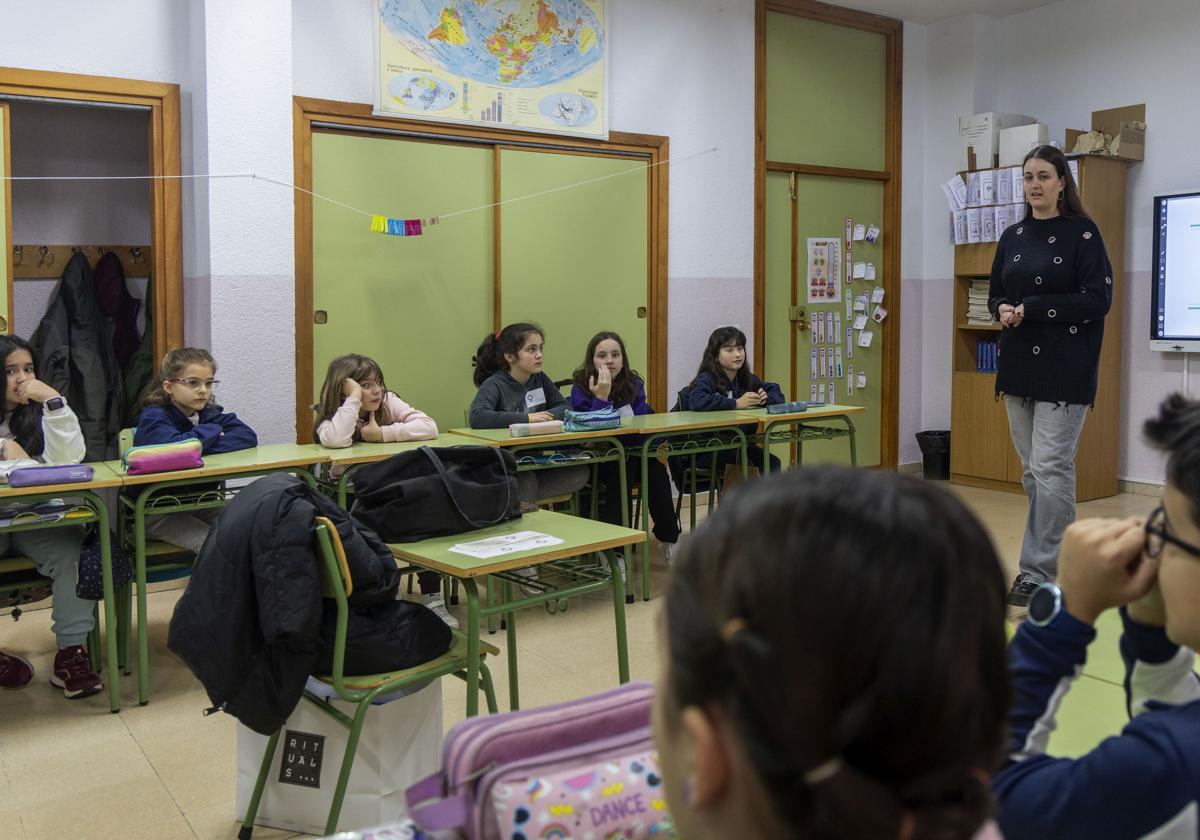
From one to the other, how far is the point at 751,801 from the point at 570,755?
629 millimetres

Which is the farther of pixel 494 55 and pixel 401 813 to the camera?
pixel 494 55

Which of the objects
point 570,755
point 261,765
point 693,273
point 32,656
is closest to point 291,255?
point 32,656

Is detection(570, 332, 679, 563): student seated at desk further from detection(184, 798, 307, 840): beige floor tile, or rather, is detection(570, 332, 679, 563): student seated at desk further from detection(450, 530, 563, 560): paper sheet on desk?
detection(184, 798, 307, 840): beige floor tile

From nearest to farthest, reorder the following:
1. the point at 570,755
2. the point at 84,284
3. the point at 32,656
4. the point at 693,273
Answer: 1. the point at 570,755
2. the point at 32,656
3. the point at 84,284
4. the point at 693,273

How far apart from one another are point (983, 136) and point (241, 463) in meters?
5.28

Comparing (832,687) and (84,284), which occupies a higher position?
(84,284)

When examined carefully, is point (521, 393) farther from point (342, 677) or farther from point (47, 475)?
point (342, 677)

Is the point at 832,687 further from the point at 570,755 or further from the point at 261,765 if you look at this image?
the point at 261,765

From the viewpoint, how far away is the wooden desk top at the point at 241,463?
3330 millimetres

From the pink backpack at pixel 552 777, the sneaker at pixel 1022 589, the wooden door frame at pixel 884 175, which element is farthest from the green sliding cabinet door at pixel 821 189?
the pink backpack at pixel 552 777

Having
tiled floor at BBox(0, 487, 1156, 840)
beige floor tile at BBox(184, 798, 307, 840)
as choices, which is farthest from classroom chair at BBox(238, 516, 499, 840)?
tiled floor at BBox(0, 487, 1156, 840)

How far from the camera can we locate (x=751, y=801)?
0.56m

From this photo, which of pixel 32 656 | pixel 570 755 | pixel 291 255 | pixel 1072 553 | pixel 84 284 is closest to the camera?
pixel 1072 553

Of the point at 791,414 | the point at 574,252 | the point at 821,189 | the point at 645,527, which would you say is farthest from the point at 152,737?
the point at 821,189
